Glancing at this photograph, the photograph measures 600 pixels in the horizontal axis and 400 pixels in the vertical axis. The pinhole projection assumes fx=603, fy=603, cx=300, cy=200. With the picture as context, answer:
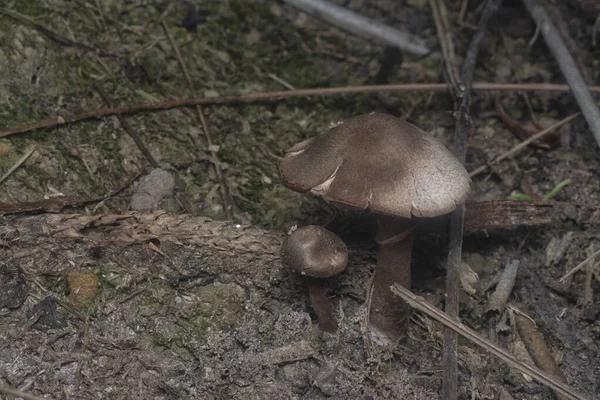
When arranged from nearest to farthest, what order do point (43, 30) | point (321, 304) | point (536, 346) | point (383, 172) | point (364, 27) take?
point (383, 172) → point (321, 304) → point (536, 346) → point (43, 30) → point (364, 27)

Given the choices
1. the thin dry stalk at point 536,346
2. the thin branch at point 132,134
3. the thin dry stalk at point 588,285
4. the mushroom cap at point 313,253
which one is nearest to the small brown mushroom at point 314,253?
the mushroom cap at point 313,253

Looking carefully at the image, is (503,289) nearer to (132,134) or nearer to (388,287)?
(388,287)

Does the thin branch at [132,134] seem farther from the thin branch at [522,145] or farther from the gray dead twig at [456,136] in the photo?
the thin branch at [522,145]

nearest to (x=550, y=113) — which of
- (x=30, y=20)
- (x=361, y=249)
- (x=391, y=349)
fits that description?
(x=361, y=249)

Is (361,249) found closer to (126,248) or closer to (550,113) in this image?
(126,248)

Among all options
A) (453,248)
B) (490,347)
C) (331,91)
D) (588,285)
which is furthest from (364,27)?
(490,347)

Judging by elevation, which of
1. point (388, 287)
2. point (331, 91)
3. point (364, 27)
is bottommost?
point (388, 287)
